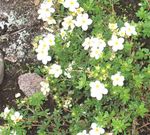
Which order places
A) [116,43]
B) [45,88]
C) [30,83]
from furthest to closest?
[30,83], [45,88], [116,43]

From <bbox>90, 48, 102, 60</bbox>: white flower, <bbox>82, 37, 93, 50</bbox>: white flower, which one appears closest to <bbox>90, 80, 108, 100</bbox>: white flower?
<bbox>90, 48, 102, 60</bbox>: white flower

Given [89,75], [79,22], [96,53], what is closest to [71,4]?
[79,22]

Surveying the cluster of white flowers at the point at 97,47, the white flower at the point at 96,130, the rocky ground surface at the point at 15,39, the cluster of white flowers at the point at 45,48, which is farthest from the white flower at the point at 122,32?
the rocky ground surface at the point at 15,39

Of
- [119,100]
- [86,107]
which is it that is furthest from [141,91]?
[86,107]

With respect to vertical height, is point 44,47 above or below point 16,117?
above

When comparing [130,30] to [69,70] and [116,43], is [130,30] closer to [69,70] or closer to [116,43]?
[116,43]

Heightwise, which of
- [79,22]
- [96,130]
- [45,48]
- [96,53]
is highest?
[79,22]
